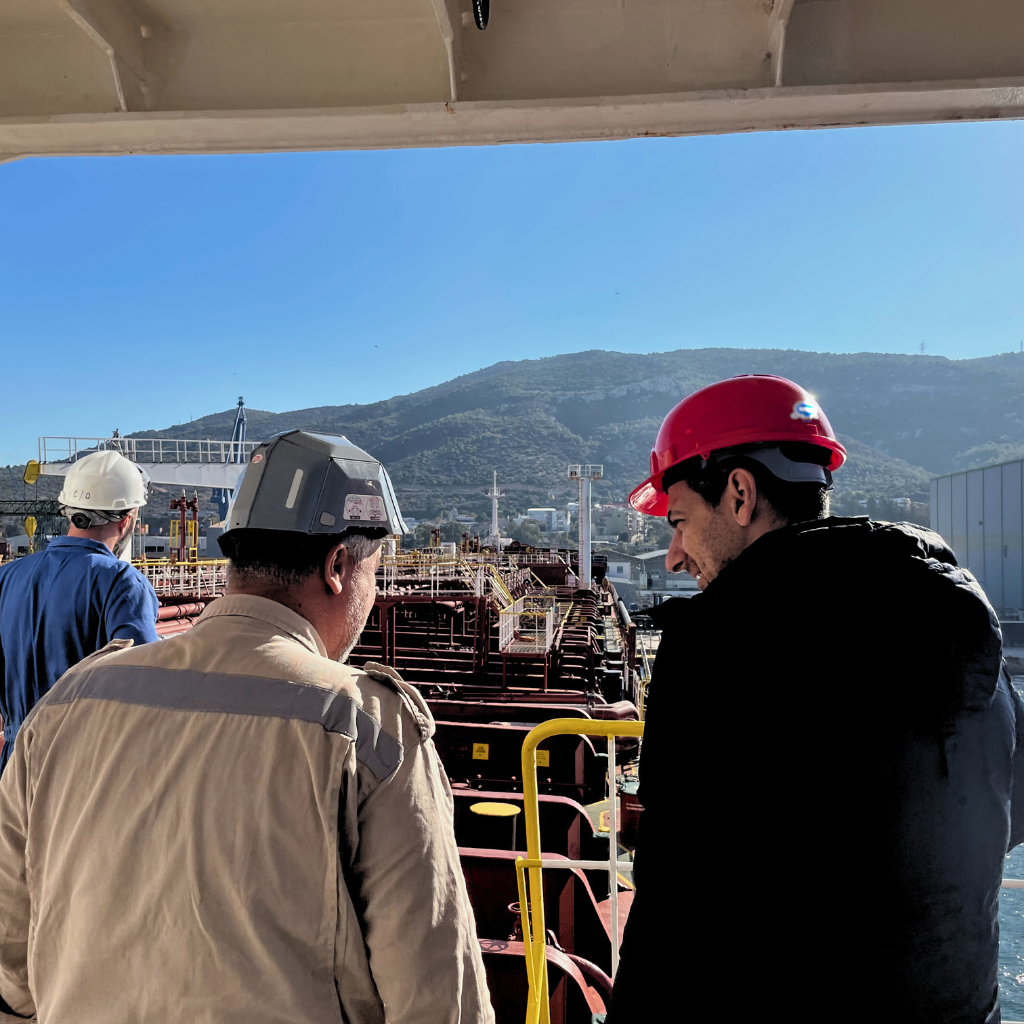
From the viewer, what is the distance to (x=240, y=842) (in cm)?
103

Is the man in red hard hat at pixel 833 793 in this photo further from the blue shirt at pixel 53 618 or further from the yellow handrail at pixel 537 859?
the blue shirt at pixel 53 618

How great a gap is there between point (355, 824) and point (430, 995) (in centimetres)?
30

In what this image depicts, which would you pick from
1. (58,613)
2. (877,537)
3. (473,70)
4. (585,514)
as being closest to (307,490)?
(877,537)

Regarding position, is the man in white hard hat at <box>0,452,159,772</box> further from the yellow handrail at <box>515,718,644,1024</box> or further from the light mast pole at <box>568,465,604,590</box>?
the light mast pole at <box>568,465,604,590</box>

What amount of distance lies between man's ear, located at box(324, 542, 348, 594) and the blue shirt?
1689 mm

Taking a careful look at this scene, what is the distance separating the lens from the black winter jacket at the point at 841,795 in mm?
971

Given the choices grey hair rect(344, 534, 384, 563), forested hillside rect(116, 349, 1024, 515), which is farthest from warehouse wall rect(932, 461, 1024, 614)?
forested hillside rect(116, 349, 1024, 515)

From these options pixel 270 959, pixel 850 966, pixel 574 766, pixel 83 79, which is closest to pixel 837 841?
pixel 850 966

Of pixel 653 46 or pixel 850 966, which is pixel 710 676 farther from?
pixel 653 46

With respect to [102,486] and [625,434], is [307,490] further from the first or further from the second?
[625,434]

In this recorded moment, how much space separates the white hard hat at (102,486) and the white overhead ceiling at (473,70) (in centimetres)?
126

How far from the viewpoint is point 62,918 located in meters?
1.16

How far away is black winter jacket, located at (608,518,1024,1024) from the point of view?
97 cm

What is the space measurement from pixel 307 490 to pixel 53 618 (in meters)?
1.96
